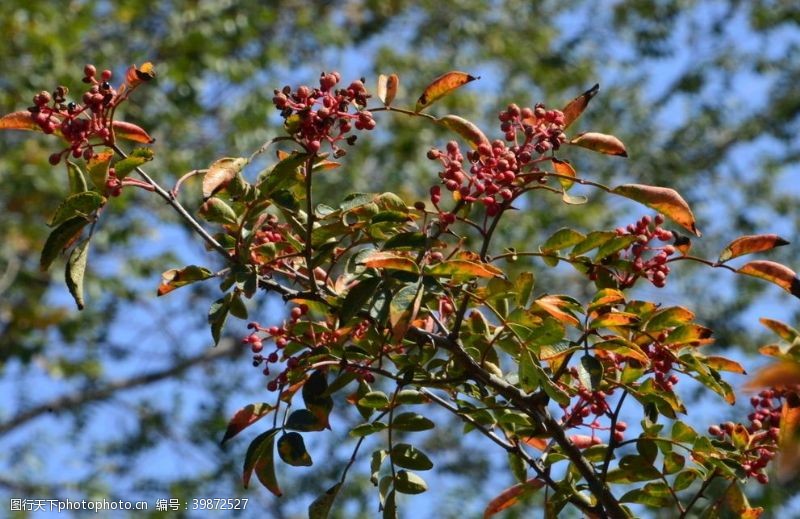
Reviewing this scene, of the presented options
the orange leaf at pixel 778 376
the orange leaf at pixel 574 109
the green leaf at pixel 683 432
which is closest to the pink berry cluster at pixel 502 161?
the orange leaf at pixel 574 109

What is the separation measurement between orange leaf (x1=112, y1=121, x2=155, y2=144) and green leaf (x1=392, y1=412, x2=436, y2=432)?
440 mm

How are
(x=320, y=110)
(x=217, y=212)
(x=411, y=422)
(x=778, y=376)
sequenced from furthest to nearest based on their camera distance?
1. (x=411, y=422)
2. (x=217, y=212)
3. (x=320, y=110)
4. (x=778, y=376)

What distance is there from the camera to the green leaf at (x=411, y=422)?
4.74 ft

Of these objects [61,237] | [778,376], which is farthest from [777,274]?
[61,237]

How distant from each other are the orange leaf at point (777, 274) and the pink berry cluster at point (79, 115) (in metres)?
0.73

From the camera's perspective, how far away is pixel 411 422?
1449 mm

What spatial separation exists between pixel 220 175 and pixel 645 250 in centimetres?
49

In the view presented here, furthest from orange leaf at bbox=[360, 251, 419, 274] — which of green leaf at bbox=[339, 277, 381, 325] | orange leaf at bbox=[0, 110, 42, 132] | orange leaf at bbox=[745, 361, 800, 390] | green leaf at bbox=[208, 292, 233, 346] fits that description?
orange leaf at bbox=[745, 361, 800, 390]

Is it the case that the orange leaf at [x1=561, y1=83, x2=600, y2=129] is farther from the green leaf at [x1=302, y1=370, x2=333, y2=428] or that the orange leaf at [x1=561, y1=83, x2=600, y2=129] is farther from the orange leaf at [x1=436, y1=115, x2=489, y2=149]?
the green leaf at [x1=302, y1=370, x2=333, y2=428]

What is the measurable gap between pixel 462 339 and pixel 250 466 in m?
0.28

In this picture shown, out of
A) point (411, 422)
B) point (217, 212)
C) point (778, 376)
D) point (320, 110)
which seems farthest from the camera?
point (411, 422)

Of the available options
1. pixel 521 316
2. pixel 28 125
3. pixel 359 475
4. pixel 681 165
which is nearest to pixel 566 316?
pixel 521 316

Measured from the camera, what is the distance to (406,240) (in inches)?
50.8

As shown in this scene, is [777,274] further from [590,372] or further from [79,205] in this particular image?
[79,205]
